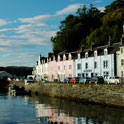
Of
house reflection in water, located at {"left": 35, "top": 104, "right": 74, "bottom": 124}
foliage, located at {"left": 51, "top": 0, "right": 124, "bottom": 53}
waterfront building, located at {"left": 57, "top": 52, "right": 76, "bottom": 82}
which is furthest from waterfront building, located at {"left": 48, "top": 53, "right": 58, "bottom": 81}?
house reflection in water, located at {"left": 35, "top": 104, "right": 74, "bottom": 124}

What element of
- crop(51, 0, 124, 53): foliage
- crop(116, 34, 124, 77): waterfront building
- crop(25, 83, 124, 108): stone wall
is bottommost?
crop(25, 83, 124, 108): stone wall

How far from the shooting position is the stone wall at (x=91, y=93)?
119 feet

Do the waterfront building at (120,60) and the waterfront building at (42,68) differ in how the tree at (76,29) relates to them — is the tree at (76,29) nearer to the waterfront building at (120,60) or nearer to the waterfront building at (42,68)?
the waterfront building at (42,68)

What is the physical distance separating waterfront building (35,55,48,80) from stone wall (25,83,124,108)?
32.9 m

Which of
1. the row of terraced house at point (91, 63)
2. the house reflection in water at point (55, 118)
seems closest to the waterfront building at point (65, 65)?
the row of terraced house at point (91, 63)

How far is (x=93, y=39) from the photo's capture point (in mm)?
82500

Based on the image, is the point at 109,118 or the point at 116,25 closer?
the point at 109,118

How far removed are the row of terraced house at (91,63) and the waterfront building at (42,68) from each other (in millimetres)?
3177

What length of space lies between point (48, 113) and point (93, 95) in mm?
8670

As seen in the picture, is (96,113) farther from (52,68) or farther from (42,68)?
(42,68)

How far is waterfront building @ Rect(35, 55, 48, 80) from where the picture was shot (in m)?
92.4

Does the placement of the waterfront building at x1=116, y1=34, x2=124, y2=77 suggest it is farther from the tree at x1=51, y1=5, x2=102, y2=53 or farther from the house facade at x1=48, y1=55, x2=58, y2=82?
the tree at x1=51, y1=5, x2=102, y2=53

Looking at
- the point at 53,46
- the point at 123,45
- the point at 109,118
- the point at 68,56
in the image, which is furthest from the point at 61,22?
the point at 109,118

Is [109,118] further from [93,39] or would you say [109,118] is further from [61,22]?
[61,22]
